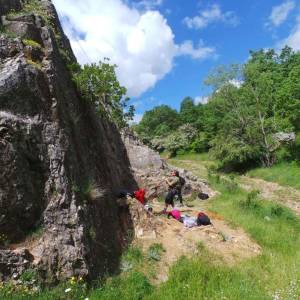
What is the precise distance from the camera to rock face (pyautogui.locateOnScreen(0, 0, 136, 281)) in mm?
9164

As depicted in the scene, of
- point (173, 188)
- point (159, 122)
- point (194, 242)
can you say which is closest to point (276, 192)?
point (173, 188)

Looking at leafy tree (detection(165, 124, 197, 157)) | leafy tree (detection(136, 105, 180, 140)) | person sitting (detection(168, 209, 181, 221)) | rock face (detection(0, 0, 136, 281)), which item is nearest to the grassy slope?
rock face (detection(0, 0, 136, 281))

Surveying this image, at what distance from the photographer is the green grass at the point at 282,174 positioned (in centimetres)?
2969

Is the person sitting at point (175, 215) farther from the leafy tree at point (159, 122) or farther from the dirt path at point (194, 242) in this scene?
the leafy tree at point (159, 122)

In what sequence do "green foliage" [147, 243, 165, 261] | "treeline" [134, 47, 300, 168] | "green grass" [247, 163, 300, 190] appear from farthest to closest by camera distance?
"treeline" [134, 47, 300, 168]
"green grass" [247, 163, 300, 190]
"green foliage" [147, 243, 165, 261]

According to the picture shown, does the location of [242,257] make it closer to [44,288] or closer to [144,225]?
[144,225]

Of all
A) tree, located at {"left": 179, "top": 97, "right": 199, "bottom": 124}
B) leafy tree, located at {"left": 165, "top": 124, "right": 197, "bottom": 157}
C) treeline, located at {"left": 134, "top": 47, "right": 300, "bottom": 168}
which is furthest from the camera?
tree, located at {"left": 179, "top": 97, "right": 199, "bottom": 124}

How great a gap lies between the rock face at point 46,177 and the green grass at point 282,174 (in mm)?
19598

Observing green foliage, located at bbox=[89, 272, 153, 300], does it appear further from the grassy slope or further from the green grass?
the green grass

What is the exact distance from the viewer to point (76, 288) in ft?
28.4

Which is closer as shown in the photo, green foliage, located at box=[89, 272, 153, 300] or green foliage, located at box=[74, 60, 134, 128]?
green foliage, located at box=[89, 272, 153, 300]

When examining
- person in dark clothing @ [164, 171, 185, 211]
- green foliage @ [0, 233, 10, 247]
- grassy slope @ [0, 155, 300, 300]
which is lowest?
grassy slope @ [0, 155, 300, 300]

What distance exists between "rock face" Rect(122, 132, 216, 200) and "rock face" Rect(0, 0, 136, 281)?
7.55 meters

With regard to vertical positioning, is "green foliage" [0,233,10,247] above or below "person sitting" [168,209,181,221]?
above
